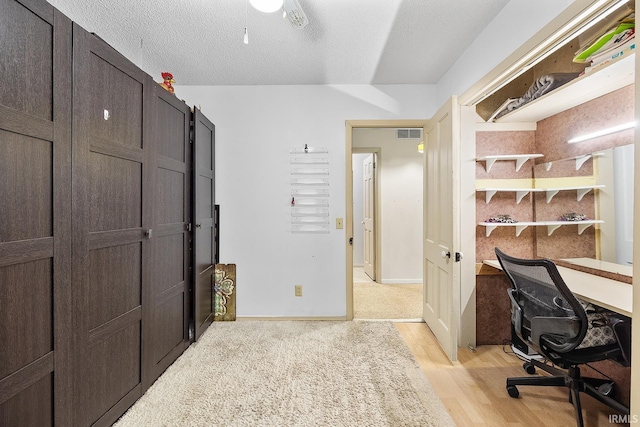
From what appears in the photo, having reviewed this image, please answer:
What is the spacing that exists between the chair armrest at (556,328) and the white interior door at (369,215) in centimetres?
326

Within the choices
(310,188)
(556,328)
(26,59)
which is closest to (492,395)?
(556,328)

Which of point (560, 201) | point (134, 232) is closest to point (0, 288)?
point (134, 232)

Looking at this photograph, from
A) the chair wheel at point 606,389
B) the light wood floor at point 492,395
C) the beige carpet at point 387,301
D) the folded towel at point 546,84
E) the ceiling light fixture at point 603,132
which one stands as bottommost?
the light wood floor at point 492,395

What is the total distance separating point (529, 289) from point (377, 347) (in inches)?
51.4

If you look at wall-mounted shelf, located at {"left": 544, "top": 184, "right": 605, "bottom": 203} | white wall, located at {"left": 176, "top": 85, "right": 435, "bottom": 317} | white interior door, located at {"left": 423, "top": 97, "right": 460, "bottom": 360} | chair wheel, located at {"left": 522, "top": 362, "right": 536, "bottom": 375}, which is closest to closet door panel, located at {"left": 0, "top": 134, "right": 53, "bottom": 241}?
white wall, located at {"left": 176, "top": 85, "right": 435, "bottom": 317}

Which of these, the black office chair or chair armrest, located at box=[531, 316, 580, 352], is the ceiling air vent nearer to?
the black office chair

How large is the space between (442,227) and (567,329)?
115cm

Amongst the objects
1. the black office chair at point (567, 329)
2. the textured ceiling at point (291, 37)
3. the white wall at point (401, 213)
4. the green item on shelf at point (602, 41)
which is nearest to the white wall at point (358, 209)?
the white wall at point (401, 213)

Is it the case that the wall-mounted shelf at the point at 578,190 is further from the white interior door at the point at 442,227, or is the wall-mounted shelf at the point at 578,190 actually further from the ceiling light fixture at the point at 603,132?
the white interior door at the point at 442,227

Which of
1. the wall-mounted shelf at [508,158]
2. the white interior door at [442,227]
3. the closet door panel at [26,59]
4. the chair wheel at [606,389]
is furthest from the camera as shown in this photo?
the wall-mounted shelf at [508,158]

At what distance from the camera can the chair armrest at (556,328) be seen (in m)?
1.63

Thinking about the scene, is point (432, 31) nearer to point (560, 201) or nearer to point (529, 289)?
point (560, 201)

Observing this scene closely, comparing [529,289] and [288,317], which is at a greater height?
[529,289]

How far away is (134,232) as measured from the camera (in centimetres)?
187
